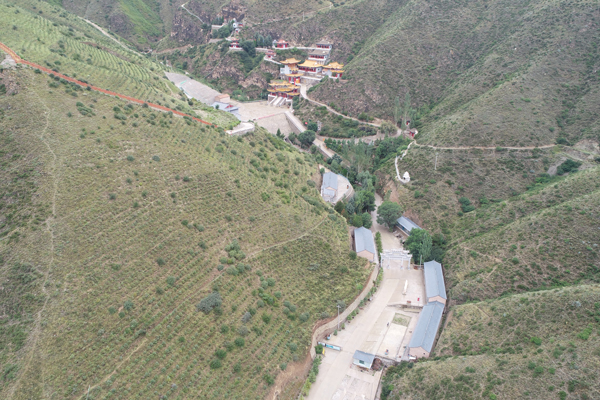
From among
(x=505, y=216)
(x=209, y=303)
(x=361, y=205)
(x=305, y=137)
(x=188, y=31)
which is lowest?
(x=209, y=303)

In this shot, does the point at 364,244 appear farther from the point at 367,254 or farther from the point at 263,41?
the point at 263,41

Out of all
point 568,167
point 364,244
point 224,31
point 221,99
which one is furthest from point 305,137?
point 224,31

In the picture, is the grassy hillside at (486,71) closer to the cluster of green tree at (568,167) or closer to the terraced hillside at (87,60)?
the cluster of green tree at (568,167)

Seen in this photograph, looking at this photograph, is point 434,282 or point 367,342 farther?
point 434,282

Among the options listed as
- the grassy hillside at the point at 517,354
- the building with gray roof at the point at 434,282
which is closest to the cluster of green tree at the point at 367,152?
the building with gray roof at the point at 434,282

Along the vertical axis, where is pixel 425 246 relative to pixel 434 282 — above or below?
above
